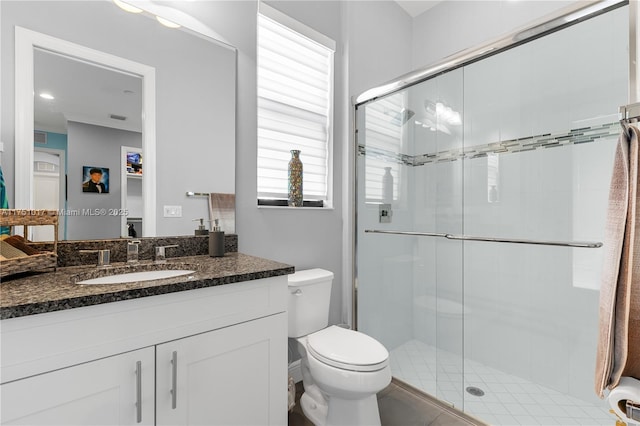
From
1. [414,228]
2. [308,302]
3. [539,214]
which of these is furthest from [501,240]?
[308,302]

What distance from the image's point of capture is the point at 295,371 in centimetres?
197

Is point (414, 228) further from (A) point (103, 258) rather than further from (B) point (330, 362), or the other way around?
(A) point (103, 258)

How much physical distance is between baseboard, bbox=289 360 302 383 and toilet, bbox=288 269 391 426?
249 millimetres

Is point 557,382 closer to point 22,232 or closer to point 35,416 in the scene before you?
point 35,416

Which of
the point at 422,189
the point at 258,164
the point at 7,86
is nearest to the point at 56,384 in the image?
the point at 7,86

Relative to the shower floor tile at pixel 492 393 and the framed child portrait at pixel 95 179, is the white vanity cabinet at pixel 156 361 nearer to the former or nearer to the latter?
the framed child portrait at pixel 95 179

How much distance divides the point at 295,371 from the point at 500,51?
2164mm

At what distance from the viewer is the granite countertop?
0.76 m

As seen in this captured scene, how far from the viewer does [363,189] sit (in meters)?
2.25

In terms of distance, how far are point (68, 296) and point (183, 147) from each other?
0.92 meters

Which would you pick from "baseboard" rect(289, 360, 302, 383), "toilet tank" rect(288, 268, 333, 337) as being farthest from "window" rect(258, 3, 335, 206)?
"baseboard" rect(289, 360, 302, 383)

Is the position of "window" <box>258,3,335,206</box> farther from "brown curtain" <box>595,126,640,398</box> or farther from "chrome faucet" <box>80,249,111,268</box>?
"brown curtain" <box>595,126,640,398</box>

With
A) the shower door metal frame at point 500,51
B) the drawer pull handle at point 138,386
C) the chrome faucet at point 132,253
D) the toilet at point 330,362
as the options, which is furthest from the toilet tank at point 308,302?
the drawer pull handle at point 138,386

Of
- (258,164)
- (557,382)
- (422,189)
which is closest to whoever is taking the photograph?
(557,382)
